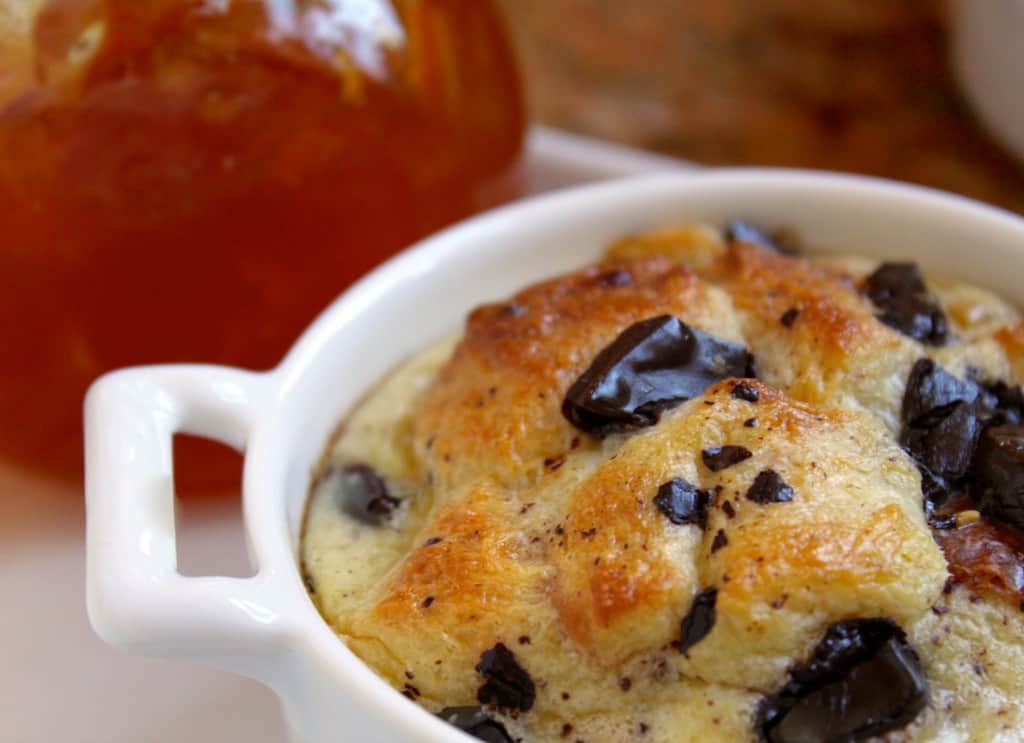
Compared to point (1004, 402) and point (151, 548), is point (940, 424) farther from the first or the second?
point (151, 548)

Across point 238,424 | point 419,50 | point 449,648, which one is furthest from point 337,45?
point 449,648

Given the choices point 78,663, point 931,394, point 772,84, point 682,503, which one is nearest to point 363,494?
point 682,503

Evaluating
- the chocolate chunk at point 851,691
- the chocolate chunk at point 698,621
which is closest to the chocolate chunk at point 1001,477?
the chocolate chunk at point 851,691

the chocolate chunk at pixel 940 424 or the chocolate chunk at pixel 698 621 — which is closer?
the chocolate chunk at pixel 698 621

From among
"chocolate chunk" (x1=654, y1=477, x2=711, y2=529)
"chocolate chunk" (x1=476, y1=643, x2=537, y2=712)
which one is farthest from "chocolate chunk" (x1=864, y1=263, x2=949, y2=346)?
"chocolate chunk" (x1=476, y1=643, x2=537, y2=712)

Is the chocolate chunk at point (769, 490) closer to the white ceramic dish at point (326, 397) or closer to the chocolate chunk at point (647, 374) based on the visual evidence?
the chocolate chunk at point (647, 374)
